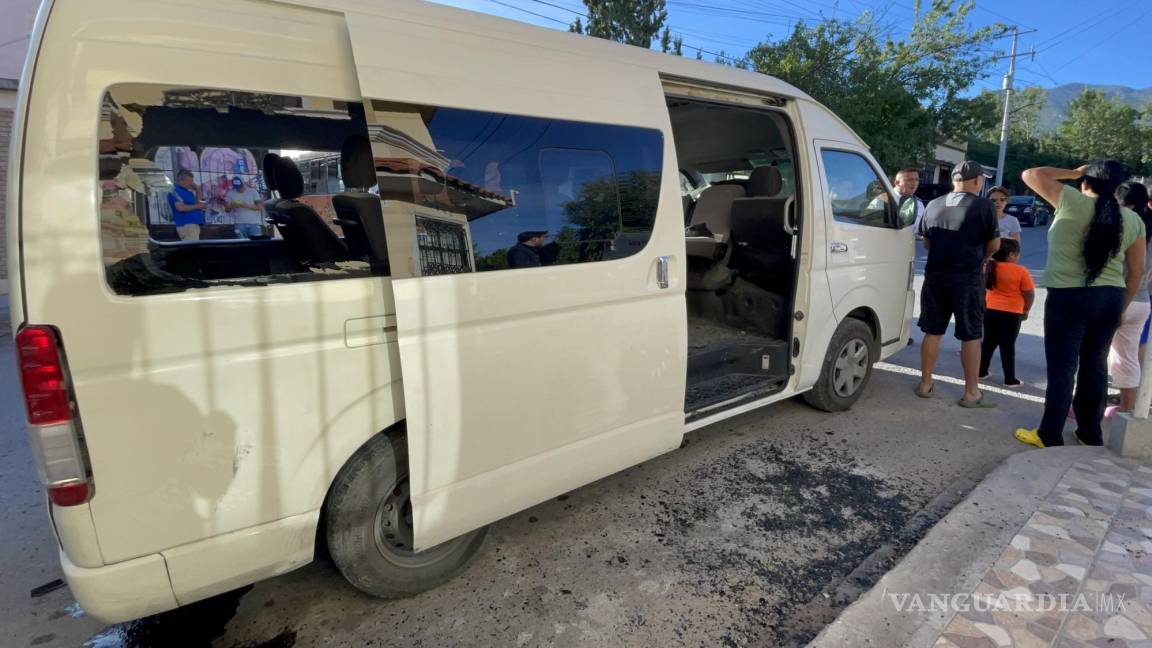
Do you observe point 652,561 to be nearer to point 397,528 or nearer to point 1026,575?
point 397,528

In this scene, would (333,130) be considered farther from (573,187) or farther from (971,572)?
(971,572)

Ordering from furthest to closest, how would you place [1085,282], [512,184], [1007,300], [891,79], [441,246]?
1. [891,79]
2. [1007,300]
3. [1085,282]
4. [512,184]
5. [441,246]

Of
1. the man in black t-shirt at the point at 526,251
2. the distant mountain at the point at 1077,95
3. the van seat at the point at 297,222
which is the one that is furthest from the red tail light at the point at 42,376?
the distant mountain at the point at 1077,95

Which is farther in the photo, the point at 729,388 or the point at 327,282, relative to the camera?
the point at 729,388

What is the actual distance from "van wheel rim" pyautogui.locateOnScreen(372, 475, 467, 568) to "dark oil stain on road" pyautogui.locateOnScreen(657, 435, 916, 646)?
49.2 inches

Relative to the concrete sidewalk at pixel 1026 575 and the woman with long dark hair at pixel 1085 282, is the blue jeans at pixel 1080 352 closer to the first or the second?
the woman with long dark hair at pixel 1085 282

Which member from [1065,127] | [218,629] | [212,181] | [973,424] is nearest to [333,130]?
[212,181]

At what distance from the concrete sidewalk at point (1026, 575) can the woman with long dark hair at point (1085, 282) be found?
2.20 feet

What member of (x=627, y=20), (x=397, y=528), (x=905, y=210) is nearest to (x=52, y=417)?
(x=397, y=528)

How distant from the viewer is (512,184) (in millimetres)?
2465

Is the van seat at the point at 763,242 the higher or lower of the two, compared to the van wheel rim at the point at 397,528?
higher

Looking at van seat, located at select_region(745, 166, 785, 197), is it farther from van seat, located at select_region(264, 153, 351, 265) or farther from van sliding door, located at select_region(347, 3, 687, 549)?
van seat, located at select_region(264, 153, 351, 265)

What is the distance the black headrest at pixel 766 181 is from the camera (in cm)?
442

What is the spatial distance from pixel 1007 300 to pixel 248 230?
580cm
